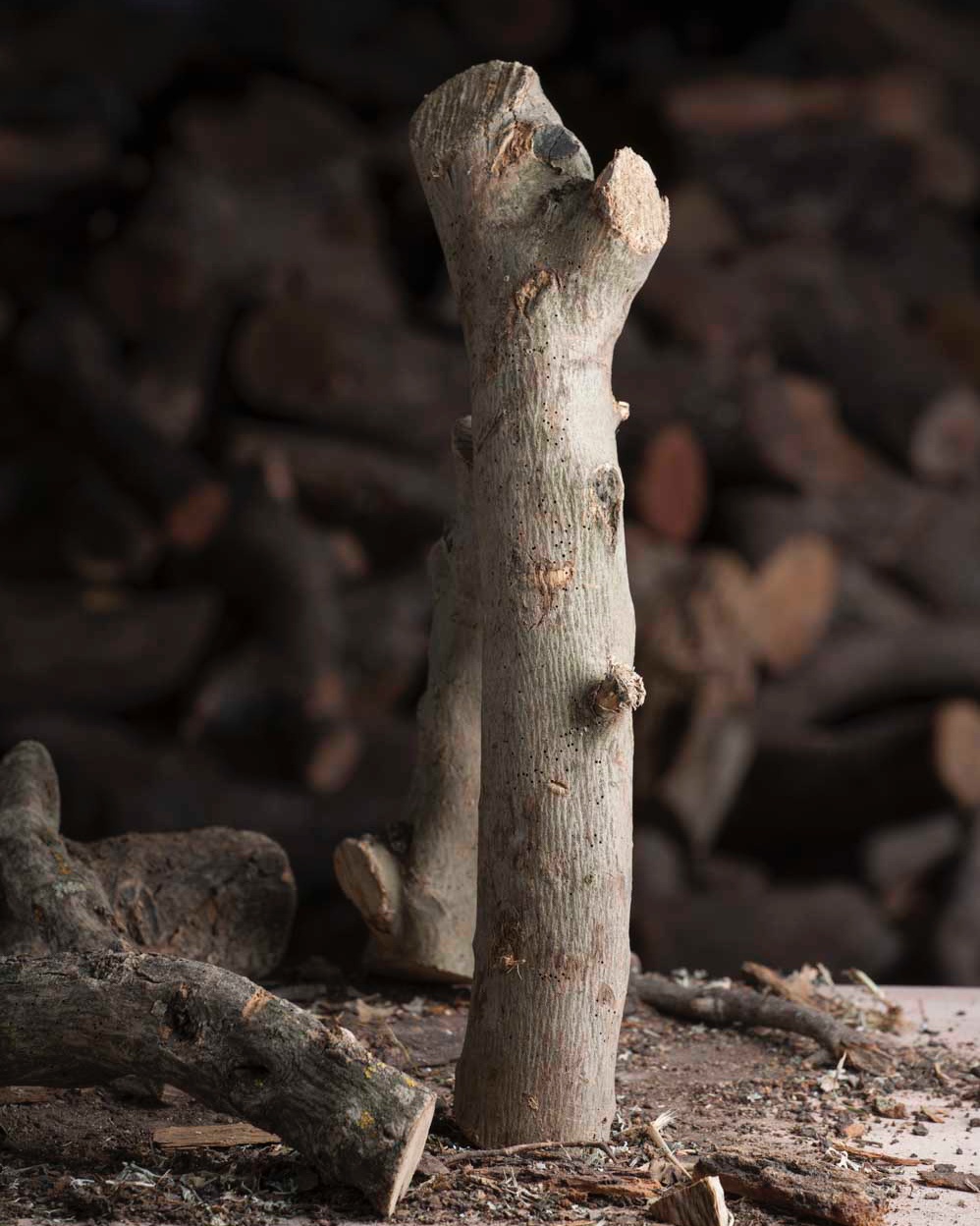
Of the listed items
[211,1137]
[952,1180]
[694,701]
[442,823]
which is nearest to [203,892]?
[442,823]

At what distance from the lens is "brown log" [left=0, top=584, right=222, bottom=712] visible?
4203 mm

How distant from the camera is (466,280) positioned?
2098 mm

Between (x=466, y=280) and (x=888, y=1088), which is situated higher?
(x=466, y=280)

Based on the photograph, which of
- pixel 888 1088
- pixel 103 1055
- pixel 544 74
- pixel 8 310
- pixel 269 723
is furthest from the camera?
pixel 544 74

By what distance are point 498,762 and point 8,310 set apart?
337 cm

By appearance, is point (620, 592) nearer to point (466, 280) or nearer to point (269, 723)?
point (466, 280)

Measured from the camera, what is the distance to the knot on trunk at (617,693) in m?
1.90

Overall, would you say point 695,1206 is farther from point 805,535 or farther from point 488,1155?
point 805,535

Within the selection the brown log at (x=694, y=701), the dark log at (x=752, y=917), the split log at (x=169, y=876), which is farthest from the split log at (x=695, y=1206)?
the brown log at (x=694, y=701)

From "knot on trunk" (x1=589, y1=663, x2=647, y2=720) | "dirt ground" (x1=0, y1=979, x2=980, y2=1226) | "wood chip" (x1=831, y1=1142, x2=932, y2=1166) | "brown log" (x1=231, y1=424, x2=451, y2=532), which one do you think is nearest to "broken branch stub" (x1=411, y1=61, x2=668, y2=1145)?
"knot on trunk" (x1=589, y1=663, x2=647, y2=720)

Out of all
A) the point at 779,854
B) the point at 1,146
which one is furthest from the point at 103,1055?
the point at 1,146

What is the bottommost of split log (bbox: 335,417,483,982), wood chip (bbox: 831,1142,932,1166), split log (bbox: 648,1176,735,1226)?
split log (bbox: 648,1176,735,1226)

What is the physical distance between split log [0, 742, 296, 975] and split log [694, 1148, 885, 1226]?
41.1 inches

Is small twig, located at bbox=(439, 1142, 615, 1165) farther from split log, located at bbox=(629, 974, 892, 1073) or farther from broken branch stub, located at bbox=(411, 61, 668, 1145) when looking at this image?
split log, located at bbox=(629, 974, 892, 1073)
